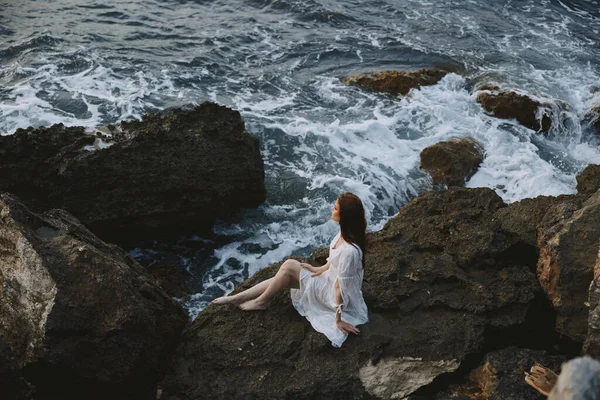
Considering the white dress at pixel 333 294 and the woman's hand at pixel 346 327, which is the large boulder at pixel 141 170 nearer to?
the white dress at pixel 333 294

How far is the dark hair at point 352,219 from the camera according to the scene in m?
5.44

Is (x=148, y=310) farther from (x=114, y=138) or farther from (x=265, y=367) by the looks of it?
(x=114, y=138)

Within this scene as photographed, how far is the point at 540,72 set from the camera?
1498 cm

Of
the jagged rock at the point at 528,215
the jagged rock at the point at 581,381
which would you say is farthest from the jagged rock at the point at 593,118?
the jagged rock at the point at 581,381

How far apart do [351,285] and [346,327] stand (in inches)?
15.5

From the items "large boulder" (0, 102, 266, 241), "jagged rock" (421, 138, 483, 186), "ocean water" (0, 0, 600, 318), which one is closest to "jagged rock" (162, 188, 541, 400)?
"ocean water" (0, 0, 600, 318)

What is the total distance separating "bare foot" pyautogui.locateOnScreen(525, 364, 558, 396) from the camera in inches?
184

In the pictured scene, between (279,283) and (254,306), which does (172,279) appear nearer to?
(254,306)

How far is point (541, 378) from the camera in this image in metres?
4.77

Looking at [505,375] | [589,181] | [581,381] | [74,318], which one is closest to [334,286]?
[505,375]

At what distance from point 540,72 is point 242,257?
1019 cm

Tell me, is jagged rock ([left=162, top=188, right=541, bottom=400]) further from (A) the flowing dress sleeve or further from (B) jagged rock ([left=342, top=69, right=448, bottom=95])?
(B) jagged rock ([left=342, top=69, right=448, bottom=95])

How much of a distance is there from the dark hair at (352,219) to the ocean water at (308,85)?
9.47 feet

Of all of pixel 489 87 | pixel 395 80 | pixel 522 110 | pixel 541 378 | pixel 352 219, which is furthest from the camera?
pixel 395 80
